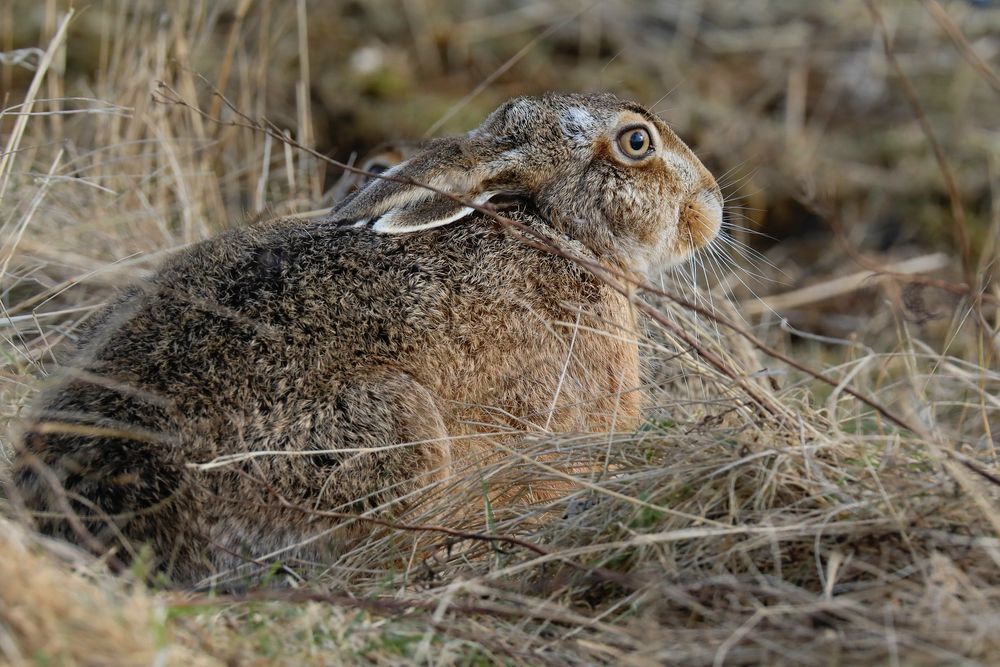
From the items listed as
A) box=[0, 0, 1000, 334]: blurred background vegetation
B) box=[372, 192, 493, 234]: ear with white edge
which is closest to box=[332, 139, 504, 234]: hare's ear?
box=[372, 192, 493, 234]: ear with white edge

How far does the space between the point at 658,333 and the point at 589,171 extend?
2.57 ft

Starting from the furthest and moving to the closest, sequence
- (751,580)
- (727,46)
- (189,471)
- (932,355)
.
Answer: (727,46)
(932,355)
(189,471)
(751,580)

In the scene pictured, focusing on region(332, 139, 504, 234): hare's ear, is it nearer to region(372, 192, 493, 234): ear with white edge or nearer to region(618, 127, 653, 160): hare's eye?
region(372, 192, 493, 234): ear with white edge

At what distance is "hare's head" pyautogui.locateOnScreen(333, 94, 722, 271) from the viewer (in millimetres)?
4316

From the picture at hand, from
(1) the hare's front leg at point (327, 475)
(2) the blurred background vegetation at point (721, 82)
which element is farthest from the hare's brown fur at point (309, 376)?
(2) the blurred background vegetation at point (721, 82)

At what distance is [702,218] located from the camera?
4.66 m

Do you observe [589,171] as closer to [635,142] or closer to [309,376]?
[635,142]

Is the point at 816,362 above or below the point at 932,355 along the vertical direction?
below

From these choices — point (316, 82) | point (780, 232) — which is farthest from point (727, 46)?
point (316, 82)

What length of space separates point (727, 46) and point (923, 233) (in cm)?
232

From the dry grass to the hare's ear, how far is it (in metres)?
0.74

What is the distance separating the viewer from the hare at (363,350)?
133 inches

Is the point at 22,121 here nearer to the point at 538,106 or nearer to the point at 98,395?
the point at 98,395

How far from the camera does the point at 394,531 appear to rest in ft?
11.5
